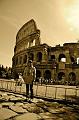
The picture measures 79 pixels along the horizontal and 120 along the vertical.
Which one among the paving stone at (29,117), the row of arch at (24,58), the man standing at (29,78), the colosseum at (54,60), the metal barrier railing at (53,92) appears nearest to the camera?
the paving stone at (29,117)

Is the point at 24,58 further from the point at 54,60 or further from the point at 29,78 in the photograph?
the point at 29,78

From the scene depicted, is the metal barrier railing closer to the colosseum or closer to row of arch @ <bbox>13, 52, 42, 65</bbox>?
the colosseum

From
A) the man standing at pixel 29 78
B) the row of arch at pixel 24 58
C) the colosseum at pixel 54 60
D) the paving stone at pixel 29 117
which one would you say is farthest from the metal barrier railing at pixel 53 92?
the row of arch at pixel 24 58

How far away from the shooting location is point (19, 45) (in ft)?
131

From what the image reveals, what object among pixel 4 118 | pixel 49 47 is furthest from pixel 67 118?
pixel 49 47

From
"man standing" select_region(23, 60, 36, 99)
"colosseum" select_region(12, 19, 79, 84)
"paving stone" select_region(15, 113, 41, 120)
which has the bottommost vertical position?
"paving stone" select_region(15, 113, 41, 120)

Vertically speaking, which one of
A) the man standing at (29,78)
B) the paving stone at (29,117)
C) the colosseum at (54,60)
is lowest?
the paving stone at (29,117)

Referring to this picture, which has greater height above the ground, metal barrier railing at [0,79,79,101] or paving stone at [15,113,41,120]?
metal barrier railing at [0,79,79,101]

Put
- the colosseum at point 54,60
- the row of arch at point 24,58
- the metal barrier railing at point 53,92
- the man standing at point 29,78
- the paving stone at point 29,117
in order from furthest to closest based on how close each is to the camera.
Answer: the row of arch at point 24,58 < the colosseum at point 54,60 < the metal barrier railing at point 53,92 < the man standing at point 29,78 < the paving stone at point 29,117

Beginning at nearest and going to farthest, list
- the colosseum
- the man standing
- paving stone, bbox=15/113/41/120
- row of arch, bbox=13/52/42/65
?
1. paving stone, bbox=15/113/41/120
2. the man standing
3. the colosseum
4. row of arch, bbox=13/52/42/65

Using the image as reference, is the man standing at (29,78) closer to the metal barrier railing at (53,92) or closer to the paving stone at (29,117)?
the metal barrier railing at (53,92)

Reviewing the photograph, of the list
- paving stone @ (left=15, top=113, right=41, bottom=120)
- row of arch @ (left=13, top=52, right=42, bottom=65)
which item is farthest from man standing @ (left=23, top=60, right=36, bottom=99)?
row of arch @ (left=13, top=52, right=42, bottom=65)

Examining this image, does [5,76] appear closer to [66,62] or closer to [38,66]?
[38,66]

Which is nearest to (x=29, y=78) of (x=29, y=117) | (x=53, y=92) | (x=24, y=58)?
(x=29, y=117)
